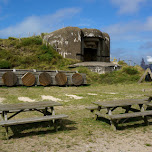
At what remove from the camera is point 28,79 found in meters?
16.7

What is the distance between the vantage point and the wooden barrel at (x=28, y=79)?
54.4 ft

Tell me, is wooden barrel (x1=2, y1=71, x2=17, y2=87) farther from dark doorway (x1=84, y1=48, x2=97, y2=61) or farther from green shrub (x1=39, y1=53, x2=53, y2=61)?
dark doorway (x1=84, y1=48, x2=97, y2=61)

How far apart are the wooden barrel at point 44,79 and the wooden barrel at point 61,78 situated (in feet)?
2.67

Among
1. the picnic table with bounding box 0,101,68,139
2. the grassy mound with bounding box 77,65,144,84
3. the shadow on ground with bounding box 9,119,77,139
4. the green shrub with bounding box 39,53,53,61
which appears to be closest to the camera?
the picnic table with bounding box 0,101,68,139

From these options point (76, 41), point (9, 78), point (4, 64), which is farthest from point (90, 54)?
point (9, 78)

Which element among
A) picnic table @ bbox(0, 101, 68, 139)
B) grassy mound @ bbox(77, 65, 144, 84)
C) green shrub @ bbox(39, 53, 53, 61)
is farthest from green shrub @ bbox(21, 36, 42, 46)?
picnic table @ bbox(0, 101, 68, 139)

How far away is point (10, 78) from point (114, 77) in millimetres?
11261

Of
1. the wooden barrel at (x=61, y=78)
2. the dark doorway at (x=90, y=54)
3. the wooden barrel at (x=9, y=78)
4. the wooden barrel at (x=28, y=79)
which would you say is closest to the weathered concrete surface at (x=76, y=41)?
the dark doorway at (x=90, y=54)

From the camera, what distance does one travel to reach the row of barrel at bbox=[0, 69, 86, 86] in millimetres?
16080

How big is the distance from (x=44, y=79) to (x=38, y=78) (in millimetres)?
529

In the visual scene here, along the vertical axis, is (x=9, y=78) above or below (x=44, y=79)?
above

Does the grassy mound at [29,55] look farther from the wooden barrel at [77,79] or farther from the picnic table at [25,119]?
the picnic table at [25,119]

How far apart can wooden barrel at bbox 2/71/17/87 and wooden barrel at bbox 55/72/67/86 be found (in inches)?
148

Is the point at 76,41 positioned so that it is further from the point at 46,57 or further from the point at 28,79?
the point at 28,79
